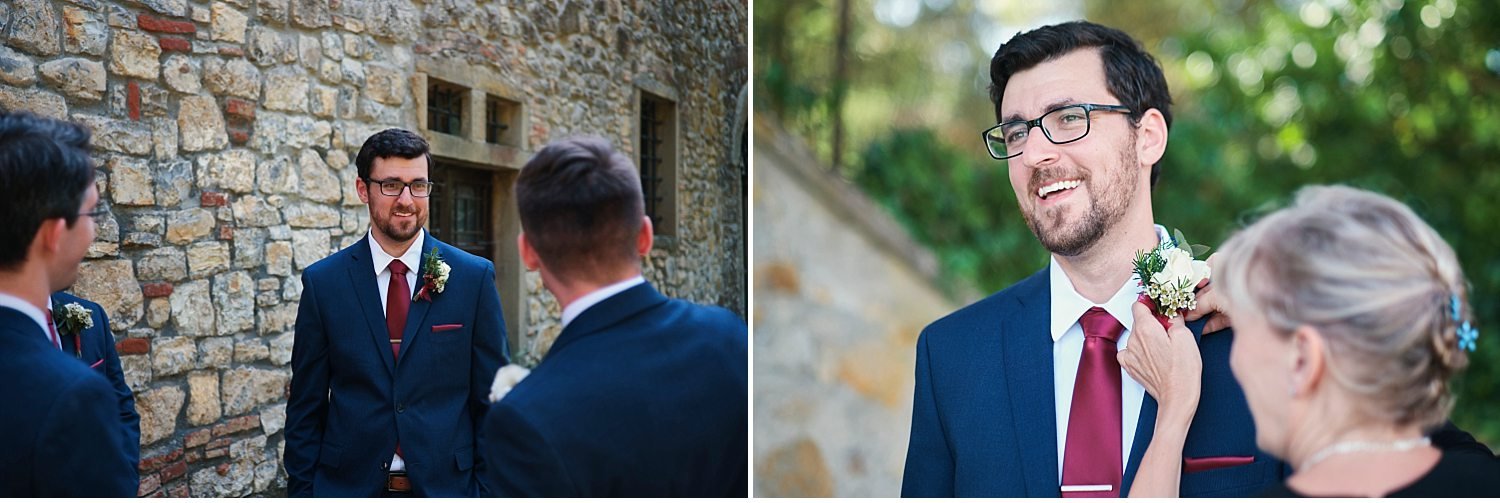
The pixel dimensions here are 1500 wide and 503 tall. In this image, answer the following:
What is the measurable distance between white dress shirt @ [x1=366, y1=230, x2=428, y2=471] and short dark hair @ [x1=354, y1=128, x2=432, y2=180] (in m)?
0.15

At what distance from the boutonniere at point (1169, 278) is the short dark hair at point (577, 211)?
1.00 m

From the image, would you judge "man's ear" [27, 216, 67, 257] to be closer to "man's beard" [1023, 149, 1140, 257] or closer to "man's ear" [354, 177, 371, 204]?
"man's ear" [354, 177, 371, 204]

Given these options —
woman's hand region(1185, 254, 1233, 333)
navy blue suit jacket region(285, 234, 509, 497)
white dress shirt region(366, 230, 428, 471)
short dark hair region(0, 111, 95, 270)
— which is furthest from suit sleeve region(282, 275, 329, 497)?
woman's hand region(1185, 254, 1233, 333)

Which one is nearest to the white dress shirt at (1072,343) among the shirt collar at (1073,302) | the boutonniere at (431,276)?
the shirt collar at (1073,302)

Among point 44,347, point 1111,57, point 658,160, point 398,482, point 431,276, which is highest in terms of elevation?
point 1111,57

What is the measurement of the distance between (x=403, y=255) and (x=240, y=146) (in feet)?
1.32

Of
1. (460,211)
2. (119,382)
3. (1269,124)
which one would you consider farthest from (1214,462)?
(1269,124)

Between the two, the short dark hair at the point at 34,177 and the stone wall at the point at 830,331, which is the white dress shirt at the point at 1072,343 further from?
the short dark hair at the point at 34,177

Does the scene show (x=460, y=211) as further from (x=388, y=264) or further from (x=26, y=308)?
(x=26, y=308)

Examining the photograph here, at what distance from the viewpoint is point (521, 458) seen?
2.00 m

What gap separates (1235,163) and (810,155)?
2.70 metres

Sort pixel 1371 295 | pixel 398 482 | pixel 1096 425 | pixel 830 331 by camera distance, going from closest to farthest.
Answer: pixel 1371 295 → pixel 1096 425 → pixel 398 482 → pixel 830 331

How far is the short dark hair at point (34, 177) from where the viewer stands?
1984 millimetres

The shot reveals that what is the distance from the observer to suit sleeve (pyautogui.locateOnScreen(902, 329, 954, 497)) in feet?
7.98
